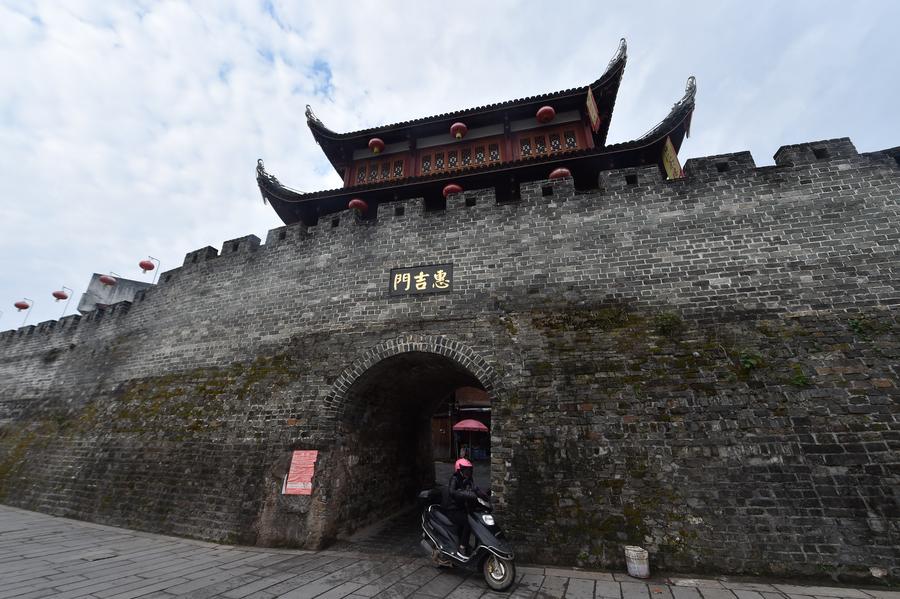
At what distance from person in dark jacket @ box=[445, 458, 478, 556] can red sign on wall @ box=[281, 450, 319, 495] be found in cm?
256

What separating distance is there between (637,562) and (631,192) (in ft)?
18.2

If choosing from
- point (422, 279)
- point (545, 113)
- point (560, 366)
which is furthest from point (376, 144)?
point (560, 366)

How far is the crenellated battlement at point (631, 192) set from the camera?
606cm

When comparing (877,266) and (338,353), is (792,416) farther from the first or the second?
(338,353)

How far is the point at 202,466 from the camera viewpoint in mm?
6594

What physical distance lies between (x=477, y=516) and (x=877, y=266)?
6632 mm

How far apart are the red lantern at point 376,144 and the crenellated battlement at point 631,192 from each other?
11.0 feet

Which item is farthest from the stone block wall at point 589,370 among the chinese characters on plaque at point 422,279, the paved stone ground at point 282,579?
the paved stone ground at point 282,579

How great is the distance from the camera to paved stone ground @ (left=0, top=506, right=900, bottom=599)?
3.78 metres

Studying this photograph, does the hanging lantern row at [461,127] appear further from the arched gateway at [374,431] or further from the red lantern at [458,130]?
the arched gateway at [374,431]

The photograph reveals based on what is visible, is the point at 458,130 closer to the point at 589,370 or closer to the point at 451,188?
the point at 451,188

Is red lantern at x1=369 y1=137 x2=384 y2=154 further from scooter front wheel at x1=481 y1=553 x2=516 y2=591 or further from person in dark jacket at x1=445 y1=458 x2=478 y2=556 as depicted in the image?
scooter front wheel at x1=481 y1=553 x2=516 y2=591

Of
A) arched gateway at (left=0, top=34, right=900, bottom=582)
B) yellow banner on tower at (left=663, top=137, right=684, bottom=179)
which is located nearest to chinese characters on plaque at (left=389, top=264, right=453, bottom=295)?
arched gateway at (left=0, top=34, right=900, bottom=582)

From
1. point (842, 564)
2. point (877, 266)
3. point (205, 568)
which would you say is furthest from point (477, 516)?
point (877, 266)
